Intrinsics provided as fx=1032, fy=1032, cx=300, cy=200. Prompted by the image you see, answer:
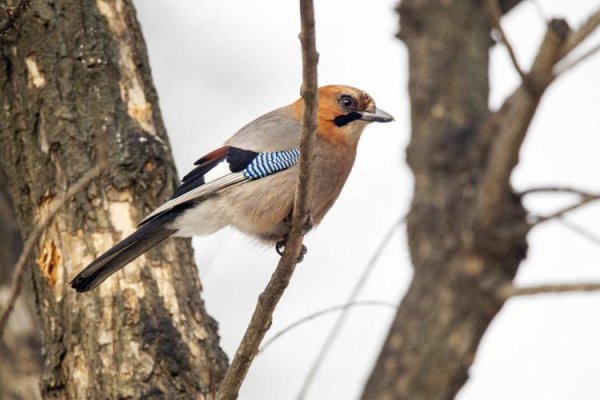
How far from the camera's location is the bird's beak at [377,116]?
6289 millimetres

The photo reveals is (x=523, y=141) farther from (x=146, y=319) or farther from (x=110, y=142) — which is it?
(x=110, y=142)

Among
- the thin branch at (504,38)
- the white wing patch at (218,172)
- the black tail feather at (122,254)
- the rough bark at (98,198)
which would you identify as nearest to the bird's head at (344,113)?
the white wing patch at (218,172)

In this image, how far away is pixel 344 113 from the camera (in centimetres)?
634

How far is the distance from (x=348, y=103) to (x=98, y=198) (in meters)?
1.77

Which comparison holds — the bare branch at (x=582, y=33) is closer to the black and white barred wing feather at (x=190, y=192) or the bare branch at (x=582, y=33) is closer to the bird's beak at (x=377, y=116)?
the black and white barred wing feather at (x=190, y=192)

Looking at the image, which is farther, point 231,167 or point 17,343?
point 17,343

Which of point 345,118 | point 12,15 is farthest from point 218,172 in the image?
point 12,15

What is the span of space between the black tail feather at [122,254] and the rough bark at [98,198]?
0.22m

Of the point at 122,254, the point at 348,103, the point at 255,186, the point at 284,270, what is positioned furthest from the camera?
the point at 348,103

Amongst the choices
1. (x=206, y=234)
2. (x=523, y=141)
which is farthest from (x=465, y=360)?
(x=523, y=141)

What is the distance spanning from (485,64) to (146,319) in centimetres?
379

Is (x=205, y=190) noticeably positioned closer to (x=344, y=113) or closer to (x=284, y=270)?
(x=284, y=270)

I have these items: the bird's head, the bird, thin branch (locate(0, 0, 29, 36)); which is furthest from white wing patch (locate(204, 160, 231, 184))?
thin branch (locate(0, 0, 29, 36))

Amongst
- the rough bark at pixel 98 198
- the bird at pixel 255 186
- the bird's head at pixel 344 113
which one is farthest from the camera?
the bird's head at pixel 344 113
